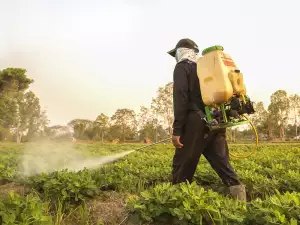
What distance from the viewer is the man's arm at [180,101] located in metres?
3.81

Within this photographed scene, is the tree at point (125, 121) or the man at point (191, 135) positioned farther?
the tree at point (125, 121)

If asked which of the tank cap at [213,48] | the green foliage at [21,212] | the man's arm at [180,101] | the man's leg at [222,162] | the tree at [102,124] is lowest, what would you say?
the green foliage at [21,212]

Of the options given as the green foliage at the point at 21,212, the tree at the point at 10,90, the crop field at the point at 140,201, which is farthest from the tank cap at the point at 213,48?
the tree at the point at 10,90

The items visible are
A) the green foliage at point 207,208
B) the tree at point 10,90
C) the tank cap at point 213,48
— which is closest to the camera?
the green foliage at point 207,208

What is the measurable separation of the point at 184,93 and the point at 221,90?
551mm

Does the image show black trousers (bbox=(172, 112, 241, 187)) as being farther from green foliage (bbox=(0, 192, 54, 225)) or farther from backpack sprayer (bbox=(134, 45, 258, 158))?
green foliage (bbox=(0, 192, 54, 225))

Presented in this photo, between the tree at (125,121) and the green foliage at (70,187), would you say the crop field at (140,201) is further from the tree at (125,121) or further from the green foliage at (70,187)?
the tree at (125,121)

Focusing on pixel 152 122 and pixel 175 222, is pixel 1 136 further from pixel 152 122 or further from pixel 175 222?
pixel 175 222

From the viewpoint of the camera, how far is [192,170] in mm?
3881

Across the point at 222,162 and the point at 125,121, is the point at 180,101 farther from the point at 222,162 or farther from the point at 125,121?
the point at 125,121

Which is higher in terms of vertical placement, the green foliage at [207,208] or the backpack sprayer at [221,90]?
the backpack sprayer at [221,90]

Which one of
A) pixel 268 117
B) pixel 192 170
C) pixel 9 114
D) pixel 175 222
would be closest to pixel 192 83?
pixel 192 170

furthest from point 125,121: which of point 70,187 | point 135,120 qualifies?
point 70,187

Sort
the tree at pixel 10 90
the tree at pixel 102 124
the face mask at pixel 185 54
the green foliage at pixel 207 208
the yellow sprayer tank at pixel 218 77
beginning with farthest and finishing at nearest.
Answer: the tree at pixel 102 124 < the tree at pixel 10 90 < the face mask at pixel 185 54 < the yellow sprayer tank at pixel 218 77 < the green foliage at pixel 207 208
